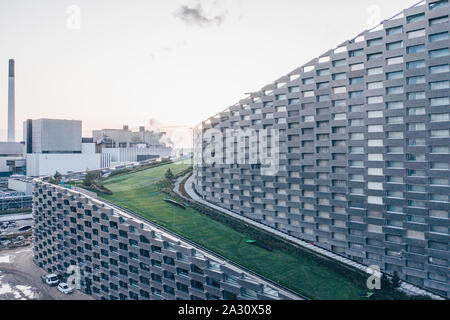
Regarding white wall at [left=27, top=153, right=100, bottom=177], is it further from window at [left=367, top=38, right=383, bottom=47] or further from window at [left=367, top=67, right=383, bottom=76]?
window at [left=367, top=38, right=383, bottom=47]

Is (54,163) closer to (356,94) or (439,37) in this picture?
(356,94)

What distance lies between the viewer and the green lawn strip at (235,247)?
32.7m

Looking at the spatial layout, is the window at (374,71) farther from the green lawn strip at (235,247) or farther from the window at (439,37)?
the green lawn strip at (235,247)

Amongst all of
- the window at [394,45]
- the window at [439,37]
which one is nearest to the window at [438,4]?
the window at [439,37]

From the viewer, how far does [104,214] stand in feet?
130

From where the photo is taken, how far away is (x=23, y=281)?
47594 millimetres

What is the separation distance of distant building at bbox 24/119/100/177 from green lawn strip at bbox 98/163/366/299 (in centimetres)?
7101

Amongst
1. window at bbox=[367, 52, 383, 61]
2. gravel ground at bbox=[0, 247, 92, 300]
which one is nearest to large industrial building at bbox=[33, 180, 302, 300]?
gravel ground at bbox=[0, 247, 92, 300]

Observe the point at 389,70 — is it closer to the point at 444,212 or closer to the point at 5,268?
the point at 444,212

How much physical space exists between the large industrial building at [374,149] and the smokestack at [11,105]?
140817 millimetres

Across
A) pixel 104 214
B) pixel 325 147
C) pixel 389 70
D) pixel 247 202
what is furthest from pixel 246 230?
pixel 389 70

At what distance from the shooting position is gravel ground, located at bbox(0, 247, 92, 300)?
1677 inches

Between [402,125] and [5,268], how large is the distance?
5955 cm

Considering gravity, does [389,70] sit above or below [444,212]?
above
